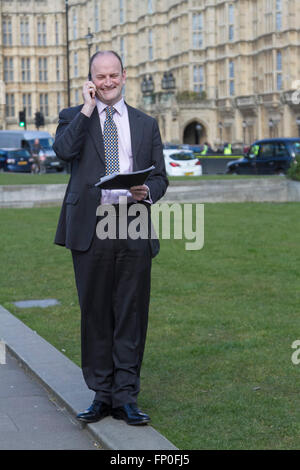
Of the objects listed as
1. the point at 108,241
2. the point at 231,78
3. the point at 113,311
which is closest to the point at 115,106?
the point at 108,241

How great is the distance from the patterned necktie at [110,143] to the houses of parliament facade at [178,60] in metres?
47.1

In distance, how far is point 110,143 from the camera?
5051 millimetres

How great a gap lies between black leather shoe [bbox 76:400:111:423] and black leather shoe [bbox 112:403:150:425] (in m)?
0.06

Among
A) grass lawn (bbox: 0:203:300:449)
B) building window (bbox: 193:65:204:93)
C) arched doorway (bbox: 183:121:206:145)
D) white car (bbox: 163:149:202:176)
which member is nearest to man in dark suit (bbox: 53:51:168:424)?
grass lawn (bbox: 0:203:300:449)

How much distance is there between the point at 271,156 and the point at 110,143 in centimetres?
2706

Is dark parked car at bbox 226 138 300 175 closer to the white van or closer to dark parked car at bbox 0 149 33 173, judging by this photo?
dark parked car at bbox 0 149 33 173

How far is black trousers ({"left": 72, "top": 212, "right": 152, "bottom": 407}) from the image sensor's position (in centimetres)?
503

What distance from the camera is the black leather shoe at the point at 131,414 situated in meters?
4.94

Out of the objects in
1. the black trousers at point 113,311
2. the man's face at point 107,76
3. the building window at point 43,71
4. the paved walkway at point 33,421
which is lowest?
the paved walkway at point 33,421

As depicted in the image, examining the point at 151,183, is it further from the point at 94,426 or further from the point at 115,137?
the point at 94,426

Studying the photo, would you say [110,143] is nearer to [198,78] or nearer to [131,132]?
[131,132]

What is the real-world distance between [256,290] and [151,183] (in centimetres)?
440

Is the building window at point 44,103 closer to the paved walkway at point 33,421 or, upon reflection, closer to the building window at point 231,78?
the building window at point 231,78

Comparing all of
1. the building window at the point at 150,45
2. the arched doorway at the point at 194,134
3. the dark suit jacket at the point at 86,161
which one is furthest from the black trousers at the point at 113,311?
the building window at the point at 150,45
